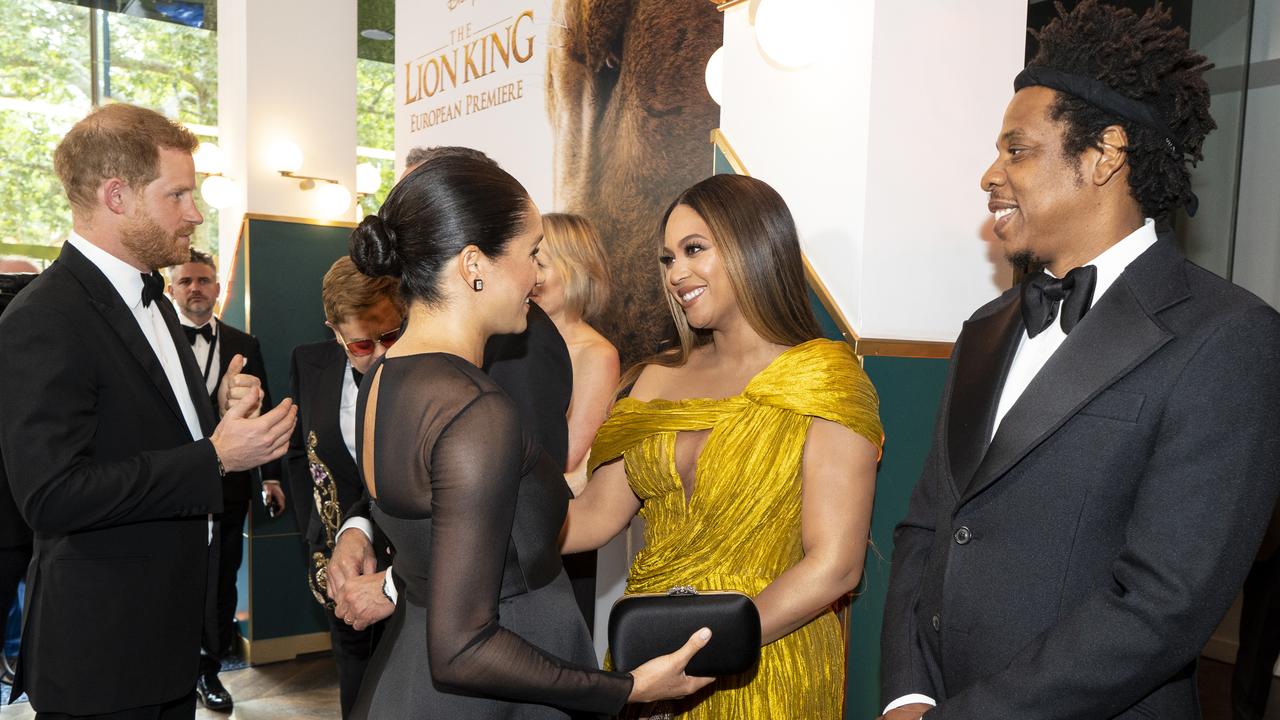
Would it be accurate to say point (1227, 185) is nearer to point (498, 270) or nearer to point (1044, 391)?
point (1044, 391)

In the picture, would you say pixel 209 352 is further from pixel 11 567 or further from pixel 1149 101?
pixel 1149 101

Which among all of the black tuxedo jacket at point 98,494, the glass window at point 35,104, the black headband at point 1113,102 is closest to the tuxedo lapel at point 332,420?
the black tuxedo jacket at point 98,494

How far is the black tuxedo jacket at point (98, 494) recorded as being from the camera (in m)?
2.01

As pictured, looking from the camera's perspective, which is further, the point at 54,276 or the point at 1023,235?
the point at 54,276

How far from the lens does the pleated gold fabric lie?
200 cm

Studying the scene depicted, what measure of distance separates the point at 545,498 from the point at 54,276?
1.39 metres

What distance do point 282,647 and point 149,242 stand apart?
3753mm

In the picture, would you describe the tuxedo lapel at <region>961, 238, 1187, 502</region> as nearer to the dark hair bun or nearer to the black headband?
the black headband

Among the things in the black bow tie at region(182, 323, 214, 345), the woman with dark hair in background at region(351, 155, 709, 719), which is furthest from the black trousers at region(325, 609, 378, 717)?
the black bow tie at region(182, 323, 214, 345)

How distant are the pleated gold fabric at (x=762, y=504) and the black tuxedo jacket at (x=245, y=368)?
321cm

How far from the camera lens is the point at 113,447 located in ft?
7.00

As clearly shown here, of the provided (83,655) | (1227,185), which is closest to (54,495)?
(83,655)

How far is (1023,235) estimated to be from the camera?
5.23 ft

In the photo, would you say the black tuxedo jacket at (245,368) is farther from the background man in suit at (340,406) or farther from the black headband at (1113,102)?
the black headband at (1113,102)
